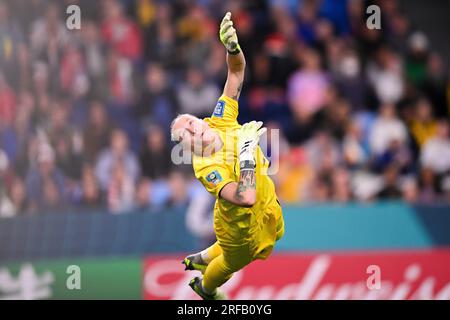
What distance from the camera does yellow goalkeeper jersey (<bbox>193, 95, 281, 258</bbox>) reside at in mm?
10578

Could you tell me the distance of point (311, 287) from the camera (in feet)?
49.2

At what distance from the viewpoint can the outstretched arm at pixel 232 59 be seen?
10.6 m

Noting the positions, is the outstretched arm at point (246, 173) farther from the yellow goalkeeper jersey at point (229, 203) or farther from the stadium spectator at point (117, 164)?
the stadium spectator at point (117, 164)

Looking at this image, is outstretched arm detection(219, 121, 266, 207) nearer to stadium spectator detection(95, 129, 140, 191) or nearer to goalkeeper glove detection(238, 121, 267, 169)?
goalkeeper glove detection(238, 121, 267, 169)

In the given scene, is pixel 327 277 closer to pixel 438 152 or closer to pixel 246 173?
pixel 438 152

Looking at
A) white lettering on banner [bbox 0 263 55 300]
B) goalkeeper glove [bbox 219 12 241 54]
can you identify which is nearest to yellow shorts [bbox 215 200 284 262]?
goalkeeper glove [bbox 219 12 241 54]

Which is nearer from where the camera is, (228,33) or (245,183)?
(245,183)

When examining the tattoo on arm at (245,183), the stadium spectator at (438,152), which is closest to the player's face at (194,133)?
the tattoo on arm at (245,183)

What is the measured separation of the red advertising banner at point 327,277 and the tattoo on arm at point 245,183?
451cm

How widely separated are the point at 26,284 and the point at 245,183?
5.47 metres

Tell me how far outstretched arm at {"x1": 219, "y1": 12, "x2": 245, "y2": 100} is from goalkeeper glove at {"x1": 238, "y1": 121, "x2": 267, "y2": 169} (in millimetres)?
781

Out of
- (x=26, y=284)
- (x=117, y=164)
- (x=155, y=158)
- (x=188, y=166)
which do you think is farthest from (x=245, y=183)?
(x=117, y=164)
